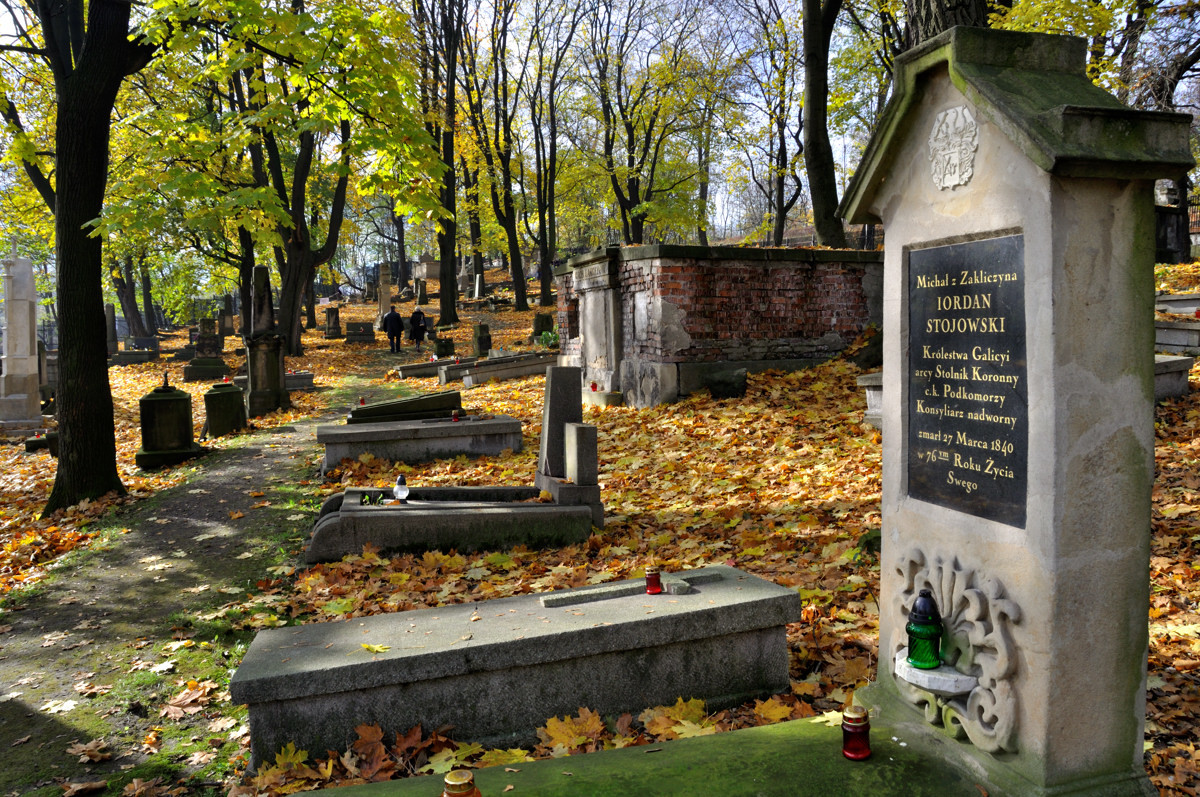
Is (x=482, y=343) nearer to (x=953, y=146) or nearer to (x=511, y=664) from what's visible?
(x=511, y=664)

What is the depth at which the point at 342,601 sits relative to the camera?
5473mm

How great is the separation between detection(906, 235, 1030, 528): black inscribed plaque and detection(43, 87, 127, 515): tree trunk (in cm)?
868

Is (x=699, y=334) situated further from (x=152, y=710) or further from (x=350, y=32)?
(x=152, y=710)

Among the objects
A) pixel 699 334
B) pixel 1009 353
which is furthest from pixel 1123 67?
pixel 1009 353

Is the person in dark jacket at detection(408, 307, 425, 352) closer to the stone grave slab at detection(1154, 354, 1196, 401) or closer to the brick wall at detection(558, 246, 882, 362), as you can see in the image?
the brick wall at detection(558, 246, 882, 362)

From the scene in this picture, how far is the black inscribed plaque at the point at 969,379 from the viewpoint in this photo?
2660mm

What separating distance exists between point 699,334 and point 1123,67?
472 inches

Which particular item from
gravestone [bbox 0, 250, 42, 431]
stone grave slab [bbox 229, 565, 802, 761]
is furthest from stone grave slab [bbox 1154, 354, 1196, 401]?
gravestone [bbox 0, 250, 42, 431]

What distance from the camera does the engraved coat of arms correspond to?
279 cm

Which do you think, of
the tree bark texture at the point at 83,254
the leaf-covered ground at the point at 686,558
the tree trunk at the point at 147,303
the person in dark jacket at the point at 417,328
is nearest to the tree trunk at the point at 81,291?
the tree bark texture at the point at 83,254

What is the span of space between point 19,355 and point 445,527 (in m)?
13.7

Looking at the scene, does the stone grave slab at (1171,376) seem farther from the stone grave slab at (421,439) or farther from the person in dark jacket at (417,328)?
the person in dark jacket at (417,328)

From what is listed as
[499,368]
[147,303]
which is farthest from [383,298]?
[499,368]

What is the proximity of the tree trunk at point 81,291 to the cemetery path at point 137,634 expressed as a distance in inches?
30.6
